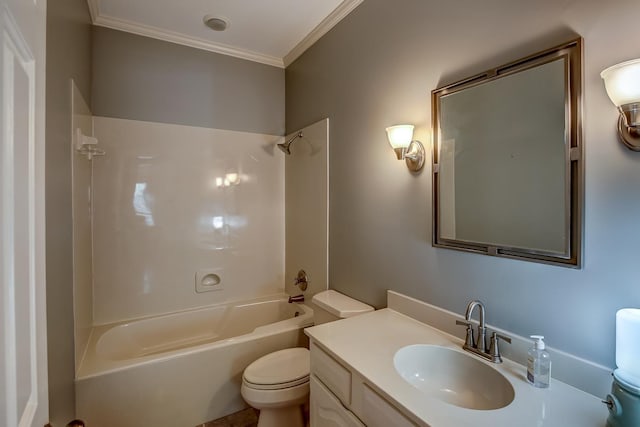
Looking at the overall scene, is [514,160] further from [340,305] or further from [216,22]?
[216,22]

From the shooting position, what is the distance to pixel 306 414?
2.02 m

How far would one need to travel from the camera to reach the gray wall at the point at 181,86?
7.27 ft

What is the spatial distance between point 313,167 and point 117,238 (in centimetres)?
156

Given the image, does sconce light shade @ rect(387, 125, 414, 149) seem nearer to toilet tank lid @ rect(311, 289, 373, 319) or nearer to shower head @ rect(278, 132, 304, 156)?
toilet tank lid @ rect(311, 289, 373, 319)

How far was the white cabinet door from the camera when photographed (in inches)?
46.1

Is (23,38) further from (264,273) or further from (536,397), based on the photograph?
(264,273)

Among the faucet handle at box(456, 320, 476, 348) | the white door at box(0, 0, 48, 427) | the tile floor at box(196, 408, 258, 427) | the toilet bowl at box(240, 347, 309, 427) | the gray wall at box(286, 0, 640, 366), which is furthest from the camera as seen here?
the tile floor at box(196, 408, 258, 427)

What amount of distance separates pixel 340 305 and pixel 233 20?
2116 mm

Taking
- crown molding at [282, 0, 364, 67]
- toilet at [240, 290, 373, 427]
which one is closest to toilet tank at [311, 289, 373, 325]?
toilet at [240, 290, 373, 427]

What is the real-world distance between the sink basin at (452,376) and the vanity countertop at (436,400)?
3 centimetres

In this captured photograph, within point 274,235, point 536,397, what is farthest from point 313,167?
point 536,397

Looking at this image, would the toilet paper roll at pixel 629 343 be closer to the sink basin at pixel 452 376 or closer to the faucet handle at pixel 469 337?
the sink basin at pixel 452 376

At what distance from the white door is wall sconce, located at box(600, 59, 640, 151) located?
1352 millimetres

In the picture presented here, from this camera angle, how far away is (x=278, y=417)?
1.74 meters
